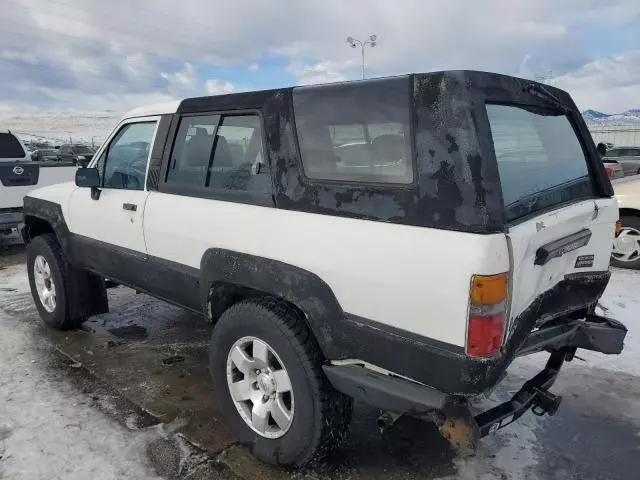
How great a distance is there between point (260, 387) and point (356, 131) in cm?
146

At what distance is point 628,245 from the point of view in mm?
6762

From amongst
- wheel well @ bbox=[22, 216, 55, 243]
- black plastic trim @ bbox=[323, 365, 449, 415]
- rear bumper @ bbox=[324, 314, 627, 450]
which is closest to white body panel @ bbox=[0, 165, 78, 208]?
wheel well @ bbox=[22, 216, 55, 243]

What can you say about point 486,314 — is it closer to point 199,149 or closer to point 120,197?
point 199,149

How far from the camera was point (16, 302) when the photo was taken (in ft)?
19.0

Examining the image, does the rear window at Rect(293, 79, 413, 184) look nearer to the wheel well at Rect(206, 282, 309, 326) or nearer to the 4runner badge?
the wheel well at Rect(206, 282, 309, 326)

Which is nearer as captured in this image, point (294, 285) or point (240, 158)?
point (294, 285)

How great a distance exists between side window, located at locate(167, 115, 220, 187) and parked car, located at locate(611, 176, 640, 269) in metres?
5.77

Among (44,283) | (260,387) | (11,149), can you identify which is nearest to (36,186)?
(11,149)

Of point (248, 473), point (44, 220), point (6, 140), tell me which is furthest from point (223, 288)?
point (6, 140)

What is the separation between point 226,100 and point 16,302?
4222 millimetres

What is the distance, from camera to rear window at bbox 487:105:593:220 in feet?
7.40

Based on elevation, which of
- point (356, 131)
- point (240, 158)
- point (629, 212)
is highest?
point (356, 131)

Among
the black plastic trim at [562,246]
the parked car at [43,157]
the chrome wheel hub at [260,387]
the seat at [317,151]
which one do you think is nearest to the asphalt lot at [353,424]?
the chrome wheel hub at [260,387]

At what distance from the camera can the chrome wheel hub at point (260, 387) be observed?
267 cm
